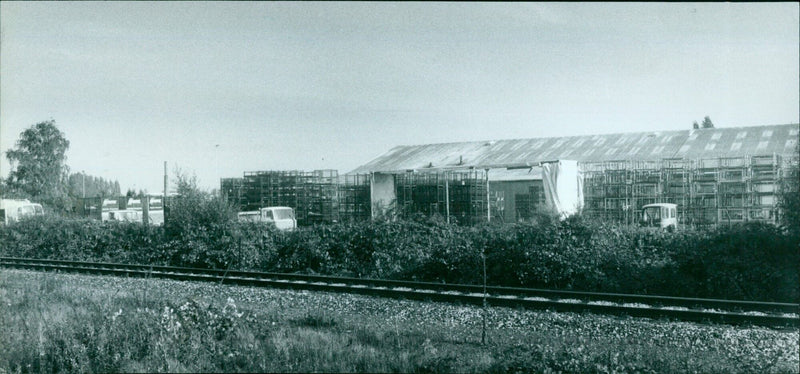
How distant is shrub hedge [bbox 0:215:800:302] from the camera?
1351 centimetres

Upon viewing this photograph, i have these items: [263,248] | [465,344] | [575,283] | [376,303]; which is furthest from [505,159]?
[465,344]

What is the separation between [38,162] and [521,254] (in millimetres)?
48162

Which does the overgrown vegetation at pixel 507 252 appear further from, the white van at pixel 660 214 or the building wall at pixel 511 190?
the building wall at pixel 511 190

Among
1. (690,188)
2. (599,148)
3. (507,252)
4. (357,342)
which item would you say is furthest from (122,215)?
(357,342)

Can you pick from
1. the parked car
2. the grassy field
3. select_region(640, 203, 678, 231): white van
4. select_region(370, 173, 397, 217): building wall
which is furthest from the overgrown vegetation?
the parked car

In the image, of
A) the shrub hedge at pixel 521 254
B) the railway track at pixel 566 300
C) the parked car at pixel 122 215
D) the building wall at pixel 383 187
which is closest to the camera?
the railway track at pixel 566 300

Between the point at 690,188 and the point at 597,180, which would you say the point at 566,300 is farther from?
the point at 597,180

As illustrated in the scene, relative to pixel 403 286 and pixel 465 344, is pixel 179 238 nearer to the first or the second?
pixel 403 286

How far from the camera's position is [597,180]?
25.5 metres

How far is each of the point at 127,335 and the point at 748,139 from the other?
1252 inches

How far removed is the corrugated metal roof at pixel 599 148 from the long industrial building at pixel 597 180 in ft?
0.21

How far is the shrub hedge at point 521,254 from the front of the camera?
1351 cm

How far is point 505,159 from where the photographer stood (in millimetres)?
35781

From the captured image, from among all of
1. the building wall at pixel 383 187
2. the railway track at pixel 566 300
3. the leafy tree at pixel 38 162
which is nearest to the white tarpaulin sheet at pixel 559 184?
the building wall at pixel 383 187
